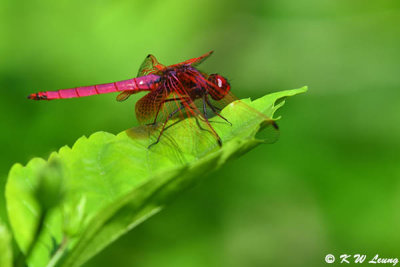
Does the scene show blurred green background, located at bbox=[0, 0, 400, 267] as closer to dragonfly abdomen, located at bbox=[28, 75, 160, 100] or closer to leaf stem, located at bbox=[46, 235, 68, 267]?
dragonfly abdomen, located at bbox=[28, 75, 160, 100]

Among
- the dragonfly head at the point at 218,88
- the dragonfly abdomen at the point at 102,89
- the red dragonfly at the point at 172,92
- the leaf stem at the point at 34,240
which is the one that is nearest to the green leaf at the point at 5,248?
the leaf stem at the point at 34,240

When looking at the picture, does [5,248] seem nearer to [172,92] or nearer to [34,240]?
[34,240]

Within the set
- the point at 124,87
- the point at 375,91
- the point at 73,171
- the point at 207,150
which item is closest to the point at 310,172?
the point at 375,91

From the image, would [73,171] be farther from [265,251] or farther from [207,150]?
[265,251]

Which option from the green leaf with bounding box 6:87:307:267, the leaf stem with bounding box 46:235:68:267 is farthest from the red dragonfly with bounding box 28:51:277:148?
the leaf stem with bounding box 46:235:68:267

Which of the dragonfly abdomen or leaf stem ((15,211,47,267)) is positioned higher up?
the dragonfly abdomen

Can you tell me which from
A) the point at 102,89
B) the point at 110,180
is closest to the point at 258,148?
the point at 102,89

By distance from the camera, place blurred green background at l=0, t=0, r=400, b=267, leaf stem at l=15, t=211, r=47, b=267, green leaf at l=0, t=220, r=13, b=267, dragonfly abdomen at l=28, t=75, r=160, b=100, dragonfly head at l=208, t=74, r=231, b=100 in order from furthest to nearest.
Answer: blurred green background at l=0, t=0, r=400, b=267
dragonfly abdomen at l=28, t=75, r=160, b=100
dragonfly head at l=208, t=74, r=231, b=100
leaf stem at l=15, t=211, r=47, b=267
green leaf at l=0, t=220, r=13, b=267
